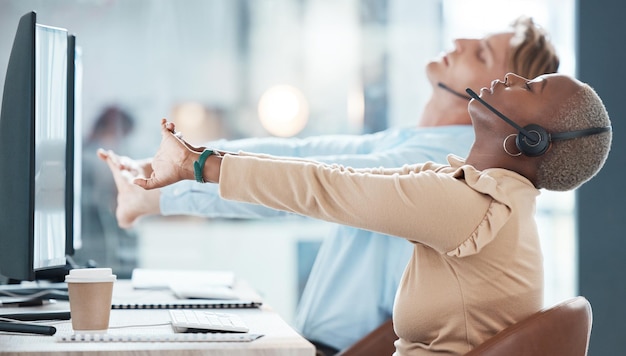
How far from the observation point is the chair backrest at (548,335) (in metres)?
1.38

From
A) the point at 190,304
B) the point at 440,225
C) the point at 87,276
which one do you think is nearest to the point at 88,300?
the point at 87,276

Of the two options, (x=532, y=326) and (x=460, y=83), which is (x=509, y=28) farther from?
(x=532, y=326)

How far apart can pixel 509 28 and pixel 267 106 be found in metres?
1.57

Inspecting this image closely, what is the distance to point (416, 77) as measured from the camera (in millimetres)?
4031

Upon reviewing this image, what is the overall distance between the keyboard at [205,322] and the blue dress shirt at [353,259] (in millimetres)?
843

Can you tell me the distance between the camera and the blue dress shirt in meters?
2.41

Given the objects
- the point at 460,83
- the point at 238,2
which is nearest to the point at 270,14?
the point at 238,2

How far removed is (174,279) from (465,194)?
44.2 inches

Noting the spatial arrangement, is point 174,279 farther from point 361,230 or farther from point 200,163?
point 200,163

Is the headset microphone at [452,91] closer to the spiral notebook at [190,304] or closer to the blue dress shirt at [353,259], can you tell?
the blue dress shirt at [353,259]

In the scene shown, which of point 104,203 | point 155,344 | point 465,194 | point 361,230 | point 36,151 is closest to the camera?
point 155,344

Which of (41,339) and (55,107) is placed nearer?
(41,339)

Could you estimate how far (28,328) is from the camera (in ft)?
4.65

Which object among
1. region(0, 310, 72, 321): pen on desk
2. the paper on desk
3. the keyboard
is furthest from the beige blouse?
the paper on desk
